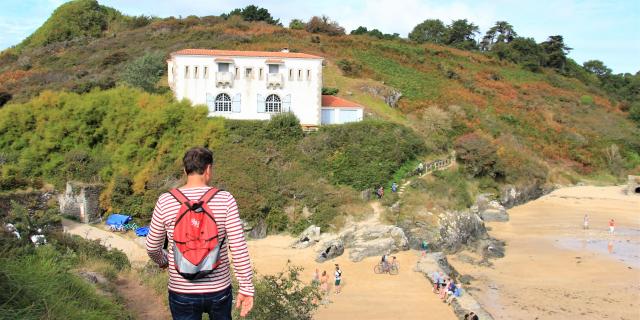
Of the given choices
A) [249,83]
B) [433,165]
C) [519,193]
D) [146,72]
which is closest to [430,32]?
[519,193]

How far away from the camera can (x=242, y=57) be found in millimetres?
31922

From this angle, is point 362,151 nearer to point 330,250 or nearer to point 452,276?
point 330,250

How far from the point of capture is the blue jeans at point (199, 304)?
13.3ft

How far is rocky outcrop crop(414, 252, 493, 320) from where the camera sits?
16484mm

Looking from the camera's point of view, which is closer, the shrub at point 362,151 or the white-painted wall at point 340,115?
the shrub at point 362,151

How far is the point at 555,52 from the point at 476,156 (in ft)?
183

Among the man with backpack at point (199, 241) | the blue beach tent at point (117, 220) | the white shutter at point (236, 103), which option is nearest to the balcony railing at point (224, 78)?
the white shutter at point (236, 103)

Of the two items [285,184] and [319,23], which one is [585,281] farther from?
[319,23]

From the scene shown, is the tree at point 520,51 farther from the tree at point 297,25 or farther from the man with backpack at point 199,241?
the man with backpack at point 199,241

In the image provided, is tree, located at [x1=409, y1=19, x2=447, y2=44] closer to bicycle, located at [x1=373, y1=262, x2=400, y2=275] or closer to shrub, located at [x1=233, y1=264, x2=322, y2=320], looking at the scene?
bicycle, located at [x1=373, y1=262, x2=400, y2=275]

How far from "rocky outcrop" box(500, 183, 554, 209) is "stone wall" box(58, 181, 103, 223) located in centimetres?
2432

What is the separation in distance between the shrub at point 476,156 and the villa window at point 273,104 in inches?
469

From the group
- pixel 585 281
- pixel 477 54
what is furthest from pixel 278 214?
pixel 477 54

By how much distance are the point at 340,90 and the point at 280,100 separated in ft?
36.3
